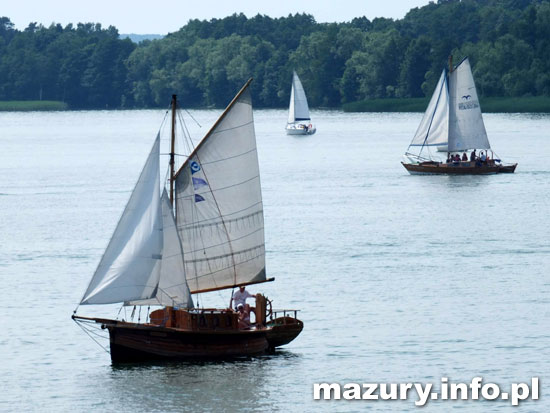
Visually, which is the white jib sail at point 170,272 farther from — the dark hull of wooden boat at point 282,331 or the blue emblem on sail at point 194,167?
the dark hull of wooden boat at point 282,331

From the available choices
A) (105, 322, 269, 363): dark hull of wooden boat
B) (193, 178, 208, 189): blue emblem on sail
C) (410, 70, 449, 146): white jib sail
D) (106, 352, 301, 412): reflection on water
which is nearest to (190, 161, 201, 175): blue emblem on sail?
(193, 178, 208, 189): blue emblem on sail

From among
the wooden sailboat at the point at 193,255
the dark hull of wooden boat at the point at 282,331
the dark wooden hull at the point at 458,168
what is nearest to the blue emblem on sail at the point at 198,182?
the wooden sailboat at the point at 193,255

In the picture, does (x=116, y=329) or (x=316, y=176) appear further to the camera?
(x=316, y=176)

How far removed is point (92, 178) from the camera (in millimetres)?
132125

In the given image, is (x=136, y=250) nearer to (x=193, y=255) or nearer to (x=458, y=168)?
(x=193, y=255)

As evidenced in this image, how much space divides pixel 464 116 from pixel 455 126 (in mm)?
1361

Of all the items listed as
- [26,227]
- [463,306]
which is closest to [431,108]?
[26,227]

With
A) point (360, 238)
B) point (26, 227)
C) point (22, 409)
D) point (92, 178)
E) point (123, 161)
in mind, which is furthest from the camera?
point (123, 161)

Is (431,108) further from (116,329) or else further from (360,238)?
(116,329)

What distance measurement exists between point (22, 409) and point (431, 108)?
81641mm

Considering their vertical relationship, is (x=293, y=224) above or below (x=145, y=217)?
below

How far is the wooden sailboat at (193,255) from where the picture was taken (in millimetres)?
43438

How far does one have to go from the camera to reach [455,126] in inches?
4685

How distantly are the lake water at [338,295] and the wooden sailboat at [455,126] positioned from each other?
61.6 inches
